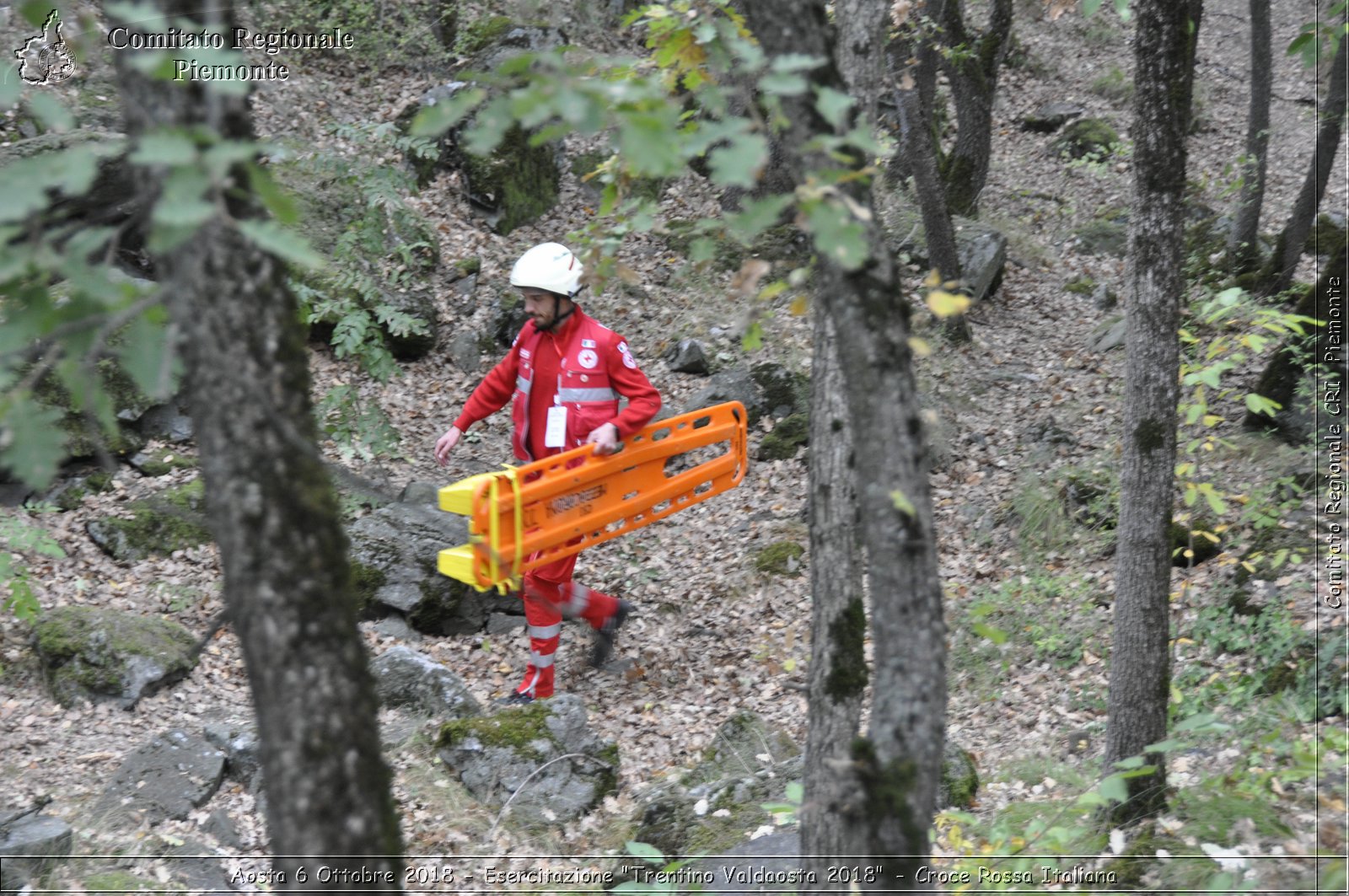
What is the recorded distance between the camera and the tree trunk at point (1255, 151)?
32.5 feet

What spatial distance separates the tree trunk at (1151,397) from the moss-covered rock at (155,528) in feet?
18.5

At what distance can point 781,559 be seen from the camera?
7.35 m

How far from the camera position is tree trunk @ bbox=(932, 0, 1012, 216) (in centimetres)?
1173

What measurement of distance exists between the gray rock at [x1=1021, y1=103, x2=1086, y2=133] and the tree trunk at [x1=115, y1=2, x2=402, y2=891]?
Result: 15373mm

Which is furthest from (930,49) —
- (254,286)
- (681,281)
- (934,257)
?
(254,286)

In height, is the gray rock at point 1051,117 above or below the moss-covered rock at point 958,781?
above

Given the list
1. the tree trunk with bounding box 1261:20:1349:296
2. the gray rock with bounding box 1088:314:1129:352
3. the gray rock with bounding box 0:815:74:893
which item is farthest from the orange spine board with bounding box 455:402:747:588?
the tree trunk with bounding box 1261:20:1349:296

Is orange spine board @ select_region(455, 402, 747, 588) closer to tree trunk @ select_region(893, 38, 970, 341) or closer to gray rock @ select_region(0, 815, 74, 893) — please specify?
gray rock @ select_region(0, 815, 74, 893)

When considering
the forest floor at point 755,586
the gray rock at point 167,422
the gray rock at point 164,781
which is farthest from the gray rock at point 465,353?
the gray rock at point 164,781

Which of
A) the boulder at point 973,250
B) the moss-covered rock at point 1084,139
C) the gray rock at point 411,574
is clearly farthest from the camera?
the moss-covered rock at point 1084,139

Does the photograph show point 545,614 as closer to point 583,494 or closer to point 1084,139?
point 583,494

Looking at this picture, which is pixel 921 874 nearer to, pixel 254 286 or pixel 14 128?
pixel 254 286

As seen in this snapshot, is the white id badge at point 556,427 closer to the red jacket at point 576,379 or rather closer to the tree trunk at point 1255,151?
the red jacket at point 576,379

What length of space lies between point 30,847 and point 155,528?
3048mm
